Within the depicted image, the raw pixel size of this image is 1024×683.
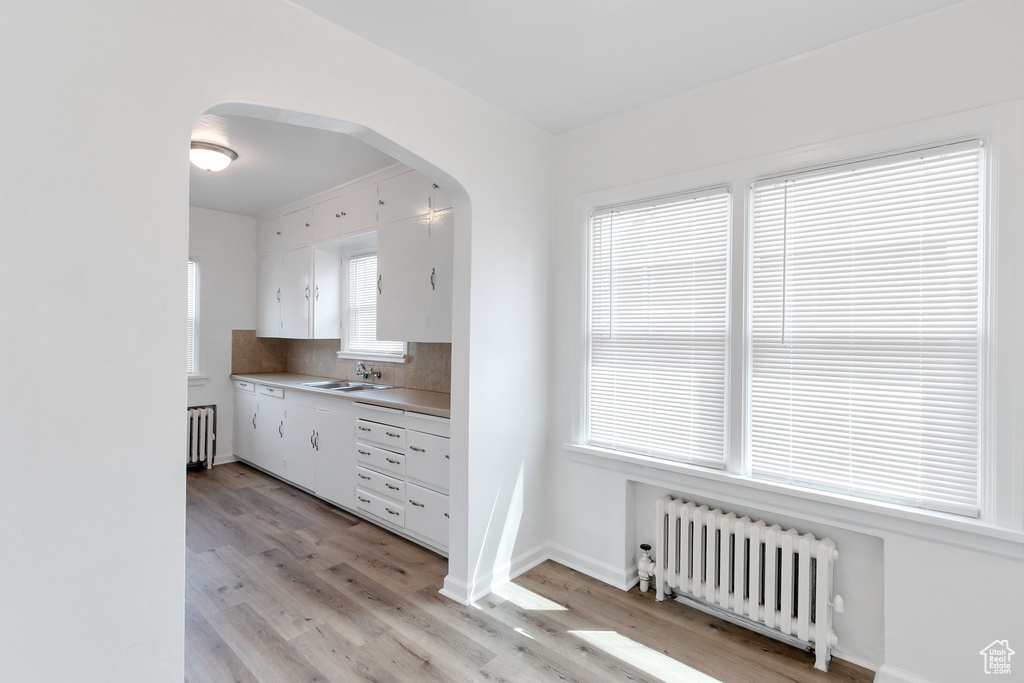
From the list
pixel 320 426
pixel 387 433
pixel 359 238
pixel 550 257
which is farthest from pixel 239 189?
pixel 550 257

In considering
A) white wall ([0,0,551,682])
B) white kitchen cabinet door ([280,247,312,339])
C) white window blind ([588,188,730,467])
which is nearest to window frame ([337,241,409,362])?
white kitchen cabinet door ([280,247,312,339])

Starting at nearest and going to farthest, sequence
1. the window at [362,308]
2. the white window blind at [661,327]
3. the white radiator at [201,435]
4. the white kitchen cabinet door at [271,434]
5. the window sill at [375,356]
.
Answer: the white window blind at [661,327] < the window sill at [375,356] < the white kitchen cabinet door at [271,434] < the window at [362,308] < the white radiator at [201,435]

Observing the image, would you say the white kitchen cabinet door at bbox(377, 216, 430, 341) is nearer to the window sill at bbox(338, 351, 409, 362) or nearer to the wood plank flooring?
the window sill at bbox(338, 351, 409, 362)

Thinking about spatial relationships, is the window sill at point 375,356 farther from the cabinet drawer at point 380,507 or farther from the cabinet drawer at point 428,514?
the cabinet drawer at point 428,514

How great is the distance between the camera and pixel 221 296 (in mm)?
5242

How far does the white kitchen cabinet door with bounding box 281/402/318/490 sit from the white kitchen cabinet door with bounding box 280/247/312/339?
2.80ft

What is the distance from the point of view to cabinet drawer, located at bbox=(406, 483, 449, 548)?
3066 millimetres

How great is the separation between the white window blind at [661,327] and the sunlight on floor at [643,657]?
35.6 inches

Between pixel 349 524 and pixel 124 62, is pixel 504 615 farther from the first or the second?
pixel 124 62

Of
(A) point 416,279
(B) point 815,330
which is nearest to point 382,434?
(A) point 416,279

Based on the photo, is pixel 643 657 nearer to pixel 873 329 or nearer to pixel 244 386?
pixel 873 329

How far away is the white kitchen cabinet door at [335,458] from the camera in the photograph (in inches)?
148

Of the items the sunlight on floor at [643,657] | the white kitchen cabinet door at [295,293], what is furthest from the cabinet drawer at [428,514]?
the white kitchen cabinet door at [295,293]

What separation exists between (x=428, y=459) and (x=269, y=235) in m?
3.50
